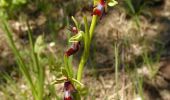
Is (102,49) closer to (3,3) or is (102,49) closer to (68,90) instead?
(3,3)

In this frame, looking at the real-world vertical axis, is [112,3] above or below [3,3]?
above

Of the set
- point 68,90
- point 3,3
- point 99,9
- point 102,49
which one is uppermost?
point 99,9

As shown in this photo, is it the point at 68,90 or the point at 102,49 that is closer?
the point at 68,90

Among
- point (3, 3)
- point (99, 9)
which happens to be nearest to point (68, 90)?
point (99, 9)

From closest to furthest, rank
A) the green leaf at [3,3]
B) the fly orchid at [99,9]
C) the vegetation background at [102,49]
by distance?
the fly orchid at [99,9], the vegetation background at [102,49], the green leaf at [3,3]

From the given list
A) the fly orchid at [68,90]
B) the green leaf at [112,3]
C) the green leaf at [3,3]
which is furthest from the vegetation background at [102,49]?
the green leaf at [112,3]

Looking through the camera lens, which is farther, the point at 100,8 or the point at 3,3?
the point at 3,3

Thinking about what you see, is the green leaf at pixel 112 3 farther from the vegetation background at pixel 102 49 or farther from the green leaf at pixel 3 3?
the green leaf at pixel 3 3

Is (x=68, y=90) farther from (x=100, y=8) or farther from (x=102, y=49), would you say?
(x=102, y=49)
